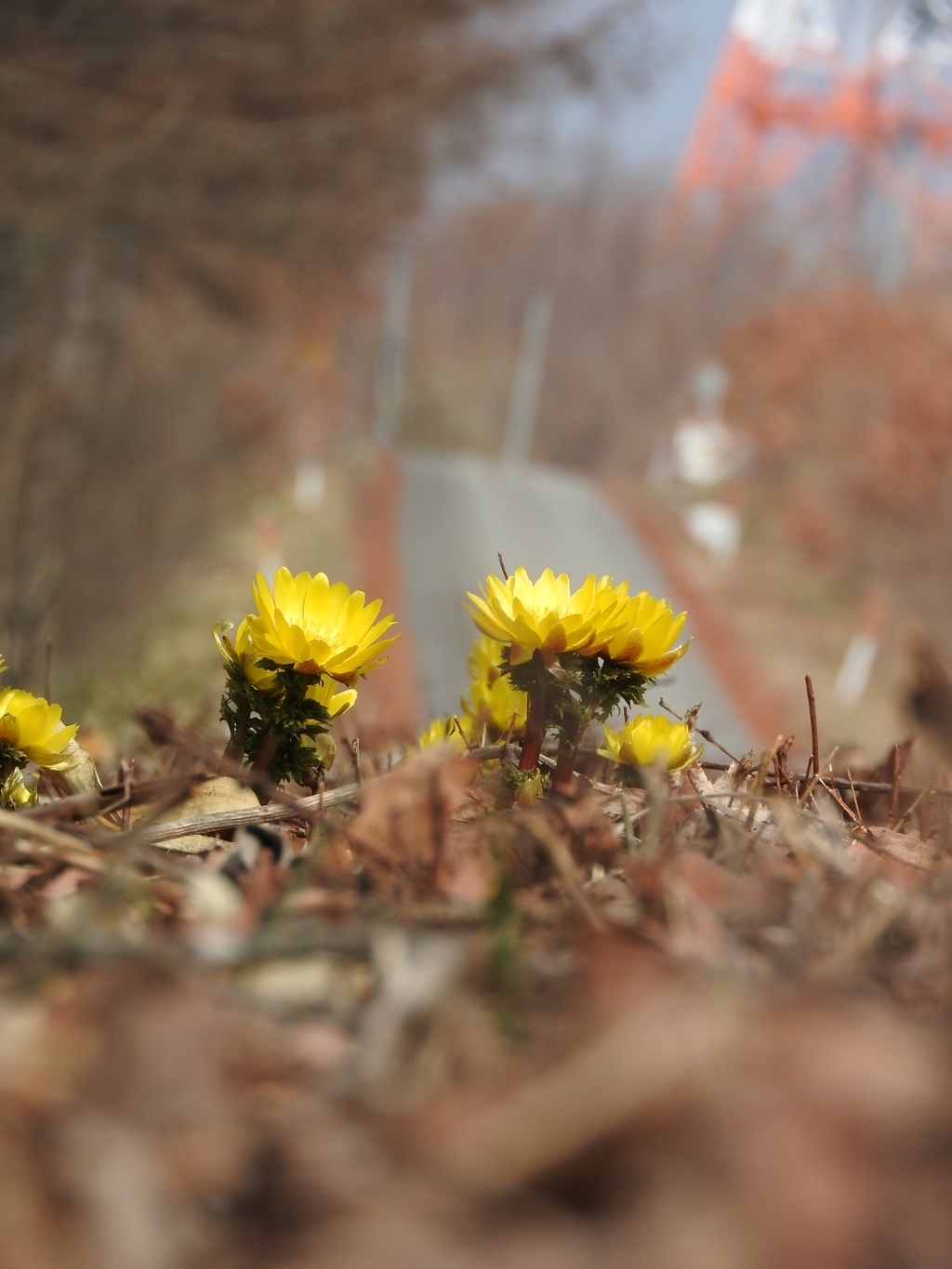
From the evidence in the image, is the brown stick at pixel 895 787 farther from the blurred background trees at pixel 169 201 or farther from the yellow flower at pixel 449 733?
the blurred background trees at pixel 169 201

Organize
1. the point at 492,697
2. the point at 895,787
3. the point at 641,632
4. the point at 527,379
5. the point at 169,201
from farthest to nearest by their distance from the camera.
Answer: the point at 527,379 → the point at 169,201 → the point at 492,697 → the point at 895,787 → the point at 641,632

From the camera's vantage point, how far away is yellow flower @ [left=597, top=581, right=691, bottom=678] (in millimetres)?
1088

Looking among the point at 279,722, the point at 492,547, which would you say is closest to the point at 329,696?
the point at 279,722

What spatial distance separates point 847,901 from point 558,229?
59.7m

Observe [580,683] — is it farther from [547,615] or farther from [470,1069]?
[470,1069]

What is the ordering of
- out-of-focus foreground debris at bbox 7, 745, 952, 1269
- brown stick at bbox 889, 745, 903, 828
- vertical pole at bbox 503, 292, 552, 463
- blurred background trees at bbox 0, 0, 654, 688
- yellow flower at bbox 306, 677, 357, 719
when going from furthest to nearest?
1. vertical pole at bbox 503, 292, 552, 463
2. blurred background trees at bbox 0, 0, 654, 688
3. brown stick at bbox 889, 745, 903, 828
4. yellow flower at bbox 306, 677, 357, 719
5. out-of-focus foreground debris at bbox 7, 745, 952, 1269

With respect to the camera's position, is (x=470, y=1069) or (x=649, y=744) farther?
(x=649, y=744)

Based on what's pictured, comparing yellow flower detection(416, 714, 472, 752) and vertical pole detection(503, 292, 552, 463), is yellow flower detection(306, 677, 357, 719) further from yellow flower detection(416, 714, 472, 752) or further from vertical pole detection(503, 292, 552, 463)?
vertical pole detection(503, 292, 552, 463)

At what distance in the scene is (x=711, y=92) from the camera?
43.5 m

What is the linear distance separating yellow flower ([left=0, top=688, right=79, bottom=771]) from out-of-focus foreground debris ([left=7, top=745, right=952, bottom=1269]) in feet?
1.20

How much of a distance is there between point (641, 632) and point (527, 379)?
5113 centimetres

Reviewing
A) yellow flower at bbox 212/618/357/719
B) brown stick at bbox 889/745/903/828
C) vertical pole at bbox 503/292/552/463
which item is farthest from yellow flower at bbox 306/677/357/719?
vertical pole at bbox 503/292/552/463

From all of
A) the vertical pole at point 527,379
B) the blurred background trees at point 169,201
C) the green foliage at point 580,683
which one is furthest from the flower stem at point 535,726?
the vertical pole at point 527,379

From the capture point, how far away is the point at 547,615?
43.4 inches
